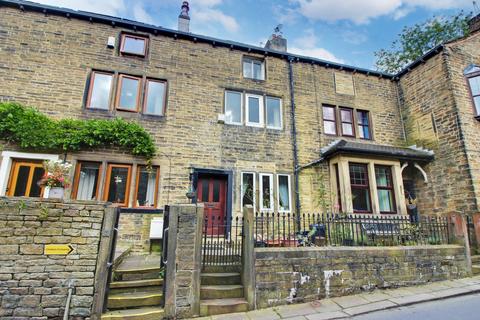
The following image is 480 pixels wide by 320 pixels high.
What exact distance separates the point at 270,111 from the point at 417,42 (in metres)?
15.8

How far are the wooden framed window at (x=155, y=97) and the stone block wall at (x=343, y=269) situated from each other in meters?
6.36

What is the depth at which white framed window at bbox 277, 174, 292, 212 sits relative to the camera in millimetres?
9109

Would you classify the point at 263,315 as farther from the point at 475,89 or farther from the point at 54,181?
the point at 475,89

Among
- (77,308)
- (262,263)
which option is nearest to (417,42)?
(262,263)

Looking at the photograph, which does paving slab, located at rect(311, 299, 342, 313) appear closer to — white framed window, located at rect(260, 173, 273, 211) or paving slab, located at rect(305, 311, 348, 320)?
paving slab, located at rect(305, 311, 348, 320)

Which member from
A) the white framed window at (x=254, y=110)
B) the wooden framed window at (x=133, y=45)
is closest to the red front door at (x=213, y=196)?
the white framed window at (x=254, y=110)

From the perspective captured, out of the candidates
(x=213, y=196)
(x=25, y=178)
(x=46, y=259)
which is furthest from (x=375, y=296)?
(x=25, y=178)

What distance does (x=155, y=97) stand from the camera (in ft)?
29.4

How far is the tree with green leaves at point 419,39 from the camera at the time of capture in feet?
53.8

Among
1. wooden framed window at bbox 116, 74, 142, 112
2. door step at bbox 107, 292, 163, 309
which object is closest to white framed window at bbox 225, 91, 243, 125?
wooden framed window at bbox 116, 74, 142, 112

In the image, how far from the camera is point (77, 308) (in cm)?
416

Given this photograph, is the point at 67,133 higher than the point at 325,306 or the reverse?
higher

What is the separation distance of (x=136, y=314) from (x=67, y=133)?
234 inches

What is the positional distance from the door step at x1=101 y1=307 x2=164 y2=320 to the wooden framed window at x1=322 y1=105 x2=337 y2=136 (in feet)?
29.3
